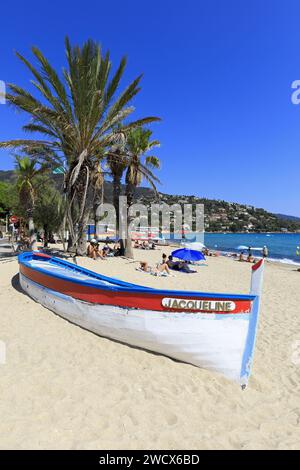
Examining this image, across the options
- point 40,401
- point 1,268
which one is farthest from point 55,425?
point 1,268

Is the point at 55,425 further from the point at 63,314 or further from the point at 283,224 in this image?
the point at 283,224

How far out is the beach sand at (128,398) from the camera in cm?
298

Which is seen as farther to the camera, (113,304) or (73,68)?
(73,68)

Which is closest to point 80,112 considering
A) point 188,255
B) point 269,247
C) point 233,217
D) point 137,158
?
point 137,158

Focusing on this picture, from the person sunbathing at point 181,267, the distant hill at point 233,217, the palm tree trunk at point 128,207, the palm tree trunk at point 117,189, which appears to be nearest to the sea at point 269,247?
the person sunbathing at point 181,267

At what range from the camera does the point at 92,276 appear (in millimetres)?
7473

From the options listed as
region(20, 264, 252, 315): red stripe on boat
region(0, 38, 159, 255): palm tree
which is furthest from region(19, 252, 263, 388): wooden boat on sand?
region(0, 38, 159, 255): palm tree

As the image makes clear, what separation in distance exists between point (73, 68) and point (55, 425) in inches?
515

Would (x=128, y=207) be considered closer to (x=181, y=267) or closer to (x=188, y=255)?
(x=188, y=255)

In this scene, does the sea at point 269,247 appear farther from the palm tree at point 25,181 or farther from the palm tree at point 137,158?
the palm tree at point 25,181

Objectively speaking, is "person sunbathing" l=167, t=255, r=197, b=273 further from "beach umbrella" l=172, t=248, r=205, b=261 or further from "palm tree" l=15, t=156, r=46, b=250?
"palm tree" l=15, t=156, r=46, b=250

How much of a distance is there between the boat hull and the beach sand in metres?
0.18

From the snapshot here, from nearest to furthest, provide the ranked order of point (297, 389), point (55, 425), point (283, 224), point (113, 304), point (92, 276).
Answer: point (55, 425)
point (297, 389)
point (113, 304)
point (92, 276)
point (283, 224)

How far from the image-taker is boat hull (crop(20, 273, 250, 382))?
4141 mm
